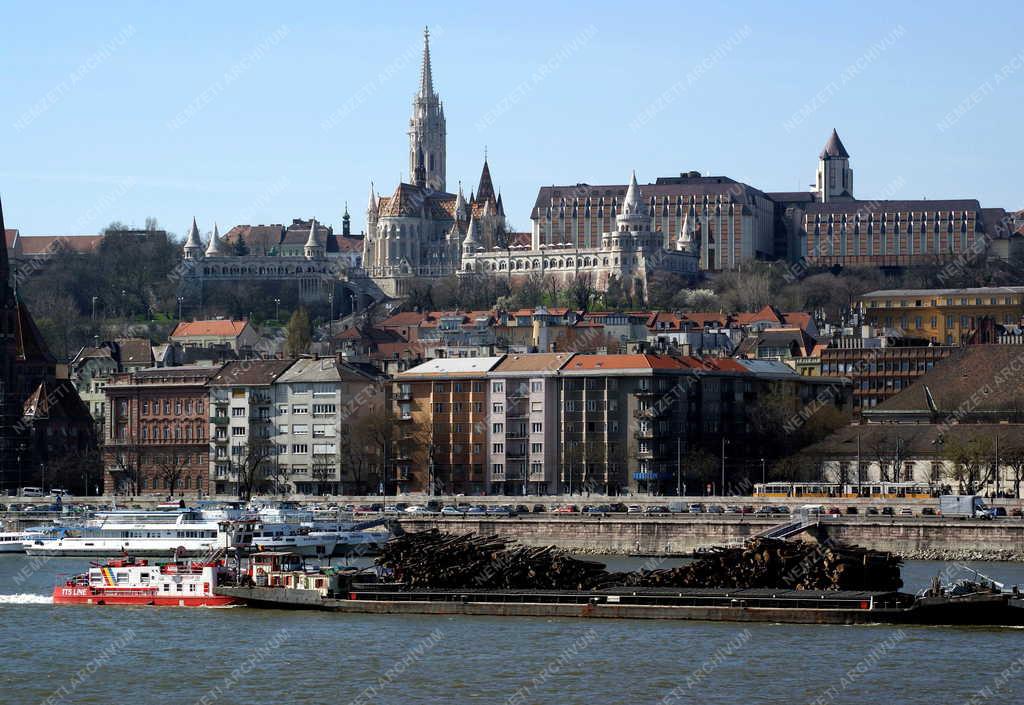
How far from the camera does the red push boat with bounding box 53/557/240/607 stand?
69.9 meters

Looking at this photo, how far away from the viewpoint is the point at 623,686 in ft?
172

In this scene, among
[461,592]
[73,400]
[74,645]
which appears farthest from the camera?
[73,400]

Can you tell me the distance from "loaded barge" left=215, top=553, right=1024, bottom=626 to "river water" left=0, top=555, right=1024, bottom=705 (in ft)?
1.99

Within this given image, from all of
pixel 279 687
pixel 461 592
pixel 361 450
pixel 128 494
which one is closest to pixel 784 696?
pixel 279 687

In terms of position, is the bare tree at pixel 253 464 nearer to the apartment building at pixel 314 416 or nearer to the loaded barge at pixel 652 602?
the apartment building at pixel 314 416

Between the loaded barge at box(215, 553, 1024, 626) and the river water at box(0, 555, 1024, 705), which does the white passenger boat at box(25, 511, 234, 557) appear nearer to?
the loaded barge at box(215, 553, 1024, 626)

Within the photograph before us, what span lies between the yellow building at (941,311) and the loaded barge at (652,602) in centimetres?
9875

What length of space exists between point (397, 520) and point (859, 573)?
115 feet

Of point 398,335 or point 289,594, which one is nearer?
point 289,594

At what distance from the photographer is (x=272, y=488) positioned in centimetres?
12262

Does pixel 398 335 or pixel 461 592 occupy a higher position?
pixel 398 335

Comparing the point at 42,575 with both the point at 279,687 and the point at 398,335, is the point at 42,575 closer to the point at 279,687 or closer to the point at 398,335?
the point at 279,687

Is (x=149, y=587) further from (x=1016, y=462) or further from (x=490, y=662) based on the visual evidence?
(x=1016, y=462)

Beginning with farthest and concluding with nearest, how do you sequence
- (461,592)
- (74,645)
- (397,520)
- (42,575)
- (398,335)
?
(398,335) < (397,520) < (42,575) < (461,592) < (74,645)
